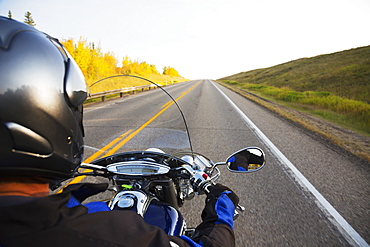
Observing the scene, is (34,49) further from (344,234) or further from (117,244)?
(344,234)

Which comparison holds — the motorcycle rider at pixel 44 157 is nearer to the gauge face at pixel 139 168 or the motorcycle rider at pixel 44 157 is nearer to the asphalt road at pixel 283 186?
the gauge face at pixel 139 168

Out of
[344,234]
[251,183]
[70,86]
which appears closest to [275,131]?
[251,183]

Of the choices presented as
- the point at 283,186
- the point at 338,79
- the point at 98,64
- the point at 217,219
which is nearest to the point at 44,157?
the point at 217,219

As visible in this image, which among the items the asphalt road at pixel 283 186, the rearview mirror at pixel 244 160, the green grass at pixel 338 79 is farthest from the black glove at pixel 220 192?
the green grass at pixel 338 79

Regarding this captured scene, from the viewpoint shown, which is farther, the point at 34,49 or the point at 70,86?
the point at 70,86

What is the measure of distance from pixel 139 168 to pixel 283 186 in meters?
2.72

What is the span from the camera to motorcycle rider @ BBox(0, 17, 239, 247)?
0.66 meters

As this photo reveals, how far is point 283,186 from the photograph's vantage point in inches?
141

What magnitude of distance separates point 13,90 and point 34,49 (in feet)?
0.65

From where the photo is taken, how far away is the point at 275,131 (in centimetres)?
721

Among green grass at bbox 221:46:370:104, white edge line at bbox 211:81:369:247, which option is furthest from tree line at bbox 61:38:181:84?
green grass at bbox 221:46:370:104

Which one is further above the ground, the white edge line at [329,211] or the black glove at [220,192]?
the black glove at [220,192]

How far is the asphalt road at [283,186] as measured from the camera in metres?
2.48

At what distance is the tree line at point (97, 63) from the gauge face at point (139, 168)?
1061 millimetres
